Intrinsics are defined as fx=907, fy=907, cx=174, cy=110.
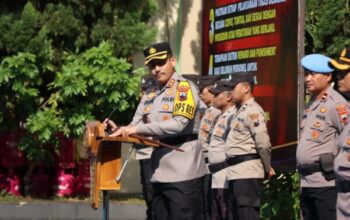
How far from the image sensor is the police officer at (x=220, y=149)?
29.7 ft

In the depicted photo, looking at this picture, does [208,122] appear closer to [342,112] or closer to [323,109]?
[323,109]

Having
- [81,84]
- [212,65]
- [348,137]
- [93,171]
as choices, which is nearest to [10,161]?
[81,84]

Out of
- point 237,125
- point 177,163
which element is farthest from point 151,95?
point 237,125

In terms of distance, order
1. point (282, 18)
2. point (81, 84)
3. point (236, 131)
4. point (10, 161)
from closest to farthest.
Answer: point (236, 131), point (282, 18), point (81, 84), point (10, 161)

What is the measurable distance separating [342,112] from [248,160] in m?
1.37

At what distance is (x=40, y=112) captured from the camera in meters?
12.9

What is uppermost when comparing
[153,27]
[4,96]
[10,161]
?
[153,27]

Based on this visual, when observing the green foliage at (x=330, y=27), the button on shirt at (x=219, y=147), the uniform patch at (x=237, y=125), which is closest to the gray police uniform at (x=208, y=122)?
the button on shirt at (x=219, y=147)

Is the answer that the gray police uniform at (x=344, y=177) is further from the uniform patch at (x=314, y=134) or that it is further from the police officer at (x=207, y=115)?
the police officer at (x=207, y=115)

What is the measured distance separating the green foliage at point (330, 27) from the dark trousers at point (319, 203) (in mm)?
3849

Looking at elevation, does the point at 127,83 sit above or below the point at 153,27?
below

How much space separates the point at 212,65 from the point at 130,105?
2148mm

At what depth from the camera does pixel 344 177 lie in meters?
5.72

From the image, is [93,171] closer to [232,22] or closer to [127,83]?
[232,22]
